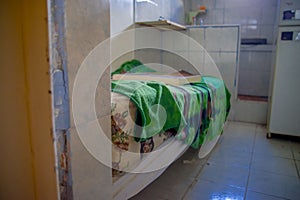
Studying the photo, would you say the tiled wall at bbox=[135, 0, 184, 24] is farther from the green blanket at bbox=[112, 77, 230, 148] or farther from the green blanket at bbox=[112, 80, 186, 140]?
the green blanket at bbox=[112, 80, 186, 140]

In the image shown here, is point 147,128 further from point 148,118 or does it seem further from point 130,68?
point 130,68

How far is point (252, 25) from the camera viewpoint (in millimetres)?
3188

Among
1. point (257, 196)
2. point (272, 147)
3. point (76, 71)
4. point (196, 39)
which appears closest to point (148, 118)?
point (76, 71)

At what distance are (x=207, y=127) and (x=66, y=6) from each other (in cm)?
152

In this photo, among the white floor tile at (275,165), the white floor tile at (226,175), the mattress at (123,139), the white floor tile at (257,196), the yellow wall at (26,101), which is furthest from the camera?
the white floor tile at (275,165)

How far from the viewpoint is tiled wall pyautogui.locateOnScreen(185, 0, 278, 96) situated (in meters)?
3.11

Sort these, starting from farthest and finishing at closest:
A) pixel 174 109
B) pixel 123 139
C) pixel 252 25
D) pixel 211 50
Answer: pixel 252 25
pixel 211 50
pixel 174 109
pixel 123 139

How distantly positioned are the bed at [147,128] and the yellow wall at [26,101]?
0.41 m

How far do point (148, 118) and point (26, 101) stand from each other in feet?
2.04

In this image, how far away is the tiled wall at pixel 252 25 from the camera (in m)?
3.11

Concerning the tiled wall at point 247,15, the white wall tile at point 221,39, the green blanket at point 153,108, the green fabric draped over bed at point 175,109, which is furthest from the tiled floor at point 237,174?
the tiled wall at point 247,15

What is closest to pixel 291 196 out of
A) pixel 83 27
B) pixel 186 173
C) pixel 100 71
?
pixel 186 173

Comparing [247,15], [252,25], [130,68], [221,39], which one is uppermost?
[247,15]

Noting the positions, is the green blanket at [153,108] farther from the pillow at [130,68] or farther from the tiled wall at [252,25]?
the tiled wall at [252,25]
